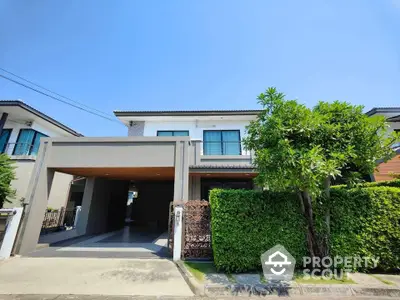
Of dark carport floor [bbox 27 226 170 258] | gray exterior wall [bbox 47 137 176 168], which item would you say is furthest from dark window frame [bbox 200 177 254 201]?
gray exterior wall [bbox 47 137 176 168]

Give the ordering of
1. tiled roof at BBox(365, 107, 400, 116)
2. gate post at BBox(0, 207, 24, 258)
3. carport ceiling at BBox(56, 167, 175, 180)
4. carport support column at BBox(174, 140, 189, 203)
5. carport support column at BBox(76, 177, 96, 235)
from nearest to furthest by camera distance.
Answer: gate post at BBox(0, 207, 24, 258) < carport support column at BBox(174, 140, 189, 203) < carport ceiling at BBox(56, 167, 175, 180) < carport support column at BBox(76, 177, 96, 235) < tiled roof at BBox(365, 107, 400, 116)

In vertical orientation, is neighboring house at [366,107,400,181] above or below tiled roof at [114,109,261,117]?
below

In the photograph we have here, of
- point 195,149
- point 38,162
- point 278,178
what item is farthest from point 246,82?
point 38,162

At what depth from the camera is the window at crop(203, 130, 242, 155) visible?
12.2m

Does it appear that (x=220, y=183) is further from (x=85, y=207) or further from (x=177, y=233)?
(x=85, y=207)

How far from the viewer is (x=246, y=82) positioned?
32.9 ft

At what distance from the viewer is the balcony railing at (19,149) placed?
12.9 meters

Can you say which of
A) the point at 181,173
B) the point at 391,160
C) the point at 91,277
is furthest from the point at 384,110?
the point at 91,277

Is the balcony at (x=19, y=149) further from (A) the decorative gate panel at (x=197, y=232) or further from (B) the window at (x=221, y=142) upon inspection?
(A) the decorative gate panel at (x=197, y=232)

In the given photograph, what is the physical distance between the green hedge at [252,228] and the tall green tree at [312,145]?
39 cm

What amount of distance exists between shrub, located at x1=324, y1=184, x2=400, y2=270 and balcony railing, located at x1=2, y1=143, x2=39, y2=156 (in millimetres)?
17267

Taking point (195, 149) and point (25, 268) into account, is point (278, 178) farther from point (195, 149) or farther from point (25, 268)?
point (25, 268)

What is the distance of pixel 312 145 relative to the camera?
4.63m

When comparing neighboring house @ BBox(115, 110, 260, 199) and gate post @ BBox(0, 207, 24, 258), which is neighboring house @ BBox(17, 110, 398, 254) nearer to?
neighboring house @ BBox(115, 110, 260, 199)
